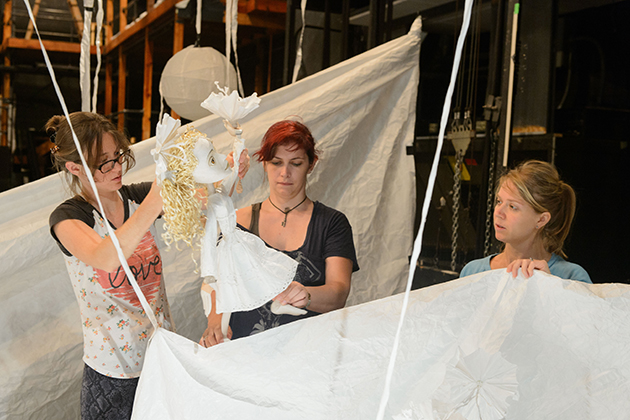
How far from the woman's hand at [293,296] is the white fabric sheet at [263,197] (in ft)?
1.79

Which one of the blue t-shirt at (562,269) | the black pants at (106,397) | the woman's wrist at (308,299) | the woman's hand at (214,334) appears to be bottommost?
the black pants at (106,397)

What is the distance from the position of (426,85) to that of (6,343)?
2835mm

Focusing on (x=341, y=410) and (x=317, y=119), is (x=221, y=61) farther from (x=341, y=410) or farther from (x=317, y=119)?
(x=341, y=410)

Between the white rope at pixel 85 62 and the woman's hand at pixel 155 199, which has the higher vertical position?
the white rope at pixel 85 62

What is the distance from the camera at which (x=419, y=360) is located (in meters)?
0.85

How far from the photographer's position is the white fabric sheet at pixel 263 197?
1.26 m

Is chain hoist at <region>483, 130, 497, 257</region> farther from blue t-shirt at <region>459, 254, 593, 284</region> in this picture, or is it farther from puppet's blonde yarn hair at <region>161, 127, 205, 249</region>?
puppet's blonde yarn hair at <region>161, 127, 205, 249</region>

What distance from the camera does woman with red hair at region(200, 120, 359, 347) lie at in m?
1.18

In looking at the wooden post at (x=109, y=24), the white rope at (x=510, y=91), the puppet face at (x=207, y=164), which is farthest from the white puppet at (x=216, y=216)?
→ the wooden post at (x=109, y=24)

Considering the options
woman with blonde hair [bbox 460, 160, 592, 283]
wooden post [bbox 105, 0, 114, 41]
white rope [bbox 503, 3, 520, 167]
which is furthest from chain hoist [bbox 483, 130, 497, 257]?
wooden post [bbox 105, 0, 114, 41]

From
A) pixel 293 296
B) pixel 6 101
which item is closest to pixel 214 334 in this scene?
pixel 293 296

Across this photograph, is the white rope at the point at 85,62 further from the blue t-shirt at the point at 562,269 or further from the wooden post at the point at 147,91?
the wooden post at the point at 147,91

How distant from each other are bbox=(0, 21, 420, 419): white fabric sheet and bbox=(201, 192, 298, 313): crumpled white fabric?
571mm

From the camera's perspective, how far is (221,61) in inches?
82.1
